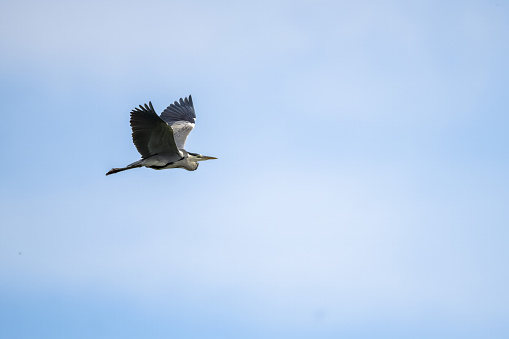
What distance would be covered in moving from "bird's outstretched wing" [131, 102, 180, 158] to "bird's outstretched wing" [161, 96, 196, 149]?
2.85 metres

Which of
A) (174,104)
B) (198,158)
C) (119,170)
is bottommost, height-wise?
(119,170)

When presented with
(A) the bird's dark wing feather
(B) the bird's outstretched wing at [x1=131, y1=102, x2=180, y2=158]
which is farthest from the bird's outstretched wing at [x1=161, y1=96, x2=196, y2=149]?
(B) the bird's outstretched wing at [x1=131, y1=102, x2=180, y2=158]

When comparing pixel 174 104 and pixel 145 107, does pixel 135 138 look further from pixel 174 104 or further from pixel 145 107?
pixel 174 104

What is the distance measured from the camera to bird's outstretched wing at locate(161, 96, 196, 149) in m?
26.0

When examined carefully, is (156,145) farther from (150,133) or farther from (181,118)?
(181,118)

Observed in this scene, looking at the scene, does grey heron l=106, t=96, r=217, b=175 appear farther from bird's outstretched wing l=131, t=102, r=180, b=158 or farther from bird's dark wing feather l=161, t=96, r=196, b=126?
bird's dark wing feather l=161, t=96, r=196, b=126

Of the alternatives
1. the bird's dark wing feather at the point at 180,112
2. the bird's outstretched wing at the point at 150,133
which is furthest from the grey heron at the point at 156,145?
the bird's dark wing feather at the point at 180,112

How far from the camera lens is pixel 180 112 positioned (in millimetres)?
27953

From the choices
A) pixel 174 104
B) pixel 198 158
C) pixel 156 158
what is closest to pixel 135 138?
pixel 156 158

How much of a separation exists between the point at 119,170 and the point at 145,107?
7.85 feet

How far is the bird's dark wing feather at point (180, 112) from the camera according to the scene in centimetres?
2744

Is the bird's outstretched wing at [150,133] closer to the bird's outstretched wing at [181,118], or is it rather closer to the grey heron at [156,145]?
the grey heron at [156,145]

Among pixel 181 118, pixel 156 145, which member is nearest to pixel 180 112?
pixel 181 118

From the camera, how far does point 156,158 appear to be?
2273cm
